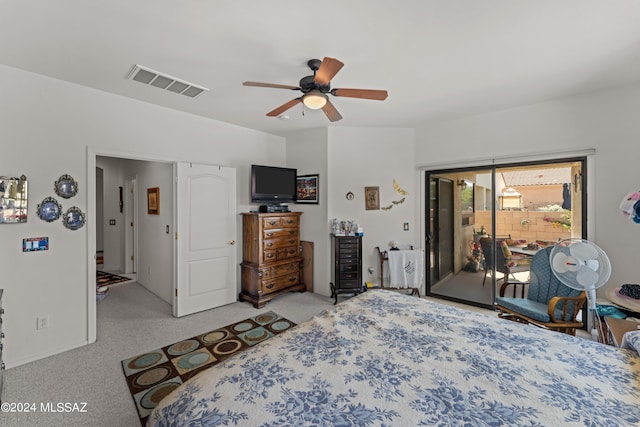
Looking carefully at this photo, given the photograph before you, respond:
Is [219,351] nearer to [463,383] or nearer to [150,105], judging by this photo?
[463,383]

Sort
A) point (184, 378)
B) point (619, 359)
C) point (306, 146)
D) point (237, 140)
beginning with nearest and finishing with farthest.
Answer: point (619, 359) → point (184, 378) → point (237, 140) → point (306, 146)

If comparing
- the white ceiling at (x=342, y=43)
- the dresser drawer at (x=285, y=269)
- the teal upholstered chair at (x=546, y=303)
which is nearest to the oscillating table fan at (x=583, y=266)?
the teal upholstered chair at (x=546, y=303)

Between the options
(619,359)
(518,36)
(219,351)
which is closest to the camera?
(619,359)

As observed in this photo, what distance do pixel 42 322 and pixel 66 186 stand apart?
133cm

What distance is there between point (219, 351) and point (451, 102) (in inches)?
150

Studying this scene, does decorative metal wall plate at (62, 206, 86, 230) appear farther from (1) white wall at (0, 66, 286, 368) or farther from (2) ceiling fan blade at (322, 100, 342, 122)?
(2) ceiling fan blade at (322, 100, 342, 122)

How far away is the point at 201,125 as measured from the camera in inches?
148

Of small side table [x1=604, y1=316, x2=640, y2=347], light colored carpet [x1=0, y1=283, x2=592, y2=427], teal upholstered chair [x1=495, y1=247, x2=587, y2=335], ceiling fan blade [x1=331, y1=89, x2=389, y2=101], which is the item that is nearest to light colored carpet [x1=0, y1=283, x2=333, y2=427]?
light colored carpet [x1=0, y1=283, x2=592, y2=427]

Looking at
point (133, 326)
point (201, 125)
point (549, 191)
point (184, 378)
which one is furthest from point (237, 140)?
point (549, 191)

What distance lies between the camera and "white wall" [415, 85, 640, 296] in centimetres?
280

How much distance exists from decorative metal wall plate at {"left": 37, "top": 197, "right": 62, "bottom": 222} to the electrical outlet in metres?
0.95

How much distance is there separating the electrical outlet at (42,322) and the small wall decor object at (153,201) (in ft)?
6.43

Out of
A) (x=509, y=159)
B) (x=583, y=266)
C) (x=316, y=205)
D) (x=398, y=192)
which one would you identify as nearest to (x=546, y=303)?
(x=583, y=266)

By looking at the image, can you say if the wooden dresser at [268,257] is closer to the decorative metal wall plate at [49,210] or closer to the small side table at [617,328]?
the decorative metal wall plate at [49,210]
